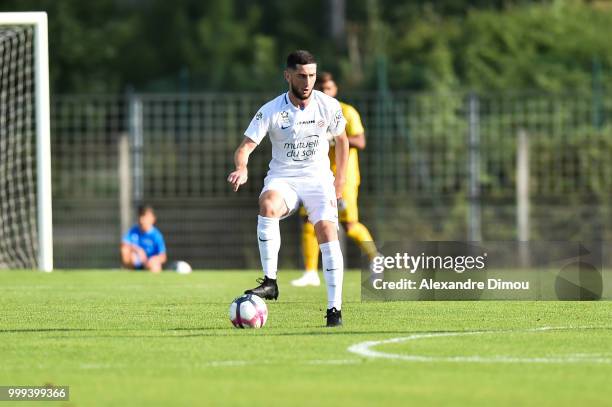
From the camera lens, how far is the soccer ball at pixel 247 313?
10766mm

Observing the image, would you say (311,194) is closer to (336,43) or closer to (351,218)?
(351,218)

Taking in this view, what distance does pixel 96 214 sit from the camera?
81.6 ft

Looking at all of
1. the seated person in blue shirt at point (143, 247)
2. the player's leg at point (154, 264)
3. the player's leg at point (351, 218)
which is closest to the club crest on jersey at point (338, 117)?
the player's leg at point (351, 218)

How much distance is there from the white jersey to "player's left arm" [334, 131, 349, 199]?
10 cm

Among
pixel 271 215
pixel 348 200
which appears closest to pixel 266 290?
pixel 271 215

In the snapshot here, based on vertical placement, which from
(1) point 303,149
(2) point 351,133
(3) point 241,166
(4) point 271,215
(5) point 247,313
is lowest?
(5) point 247,313

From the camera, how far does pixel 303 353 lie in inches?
361

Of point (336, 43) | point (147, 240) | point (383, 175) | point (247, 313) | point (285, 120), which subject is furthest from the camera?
point (336, 43)

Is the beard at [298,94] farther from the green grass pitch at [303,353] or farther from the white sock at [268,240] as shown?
the green grass pitch at [303,353]

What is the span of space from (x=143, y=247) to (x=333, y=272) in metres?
9.67

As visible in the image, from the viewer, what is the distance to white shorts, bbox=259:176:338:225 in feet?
36.5

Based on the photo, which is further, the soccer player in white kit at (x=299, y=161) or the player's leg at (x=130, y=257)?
the player's leg at (x=130, y=257)

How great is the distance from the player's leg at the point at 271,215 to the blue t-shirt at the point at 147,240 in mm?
8816

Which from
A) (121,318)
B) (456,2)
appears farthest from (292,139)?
(456,2)
